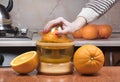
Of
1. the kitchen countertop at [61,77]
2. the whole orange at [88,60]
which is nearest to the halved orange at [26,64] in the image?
the kitchen countertop at [61,77]

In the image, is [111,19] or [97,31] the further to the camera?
[111,19]

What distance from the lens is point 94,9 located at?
1276mm

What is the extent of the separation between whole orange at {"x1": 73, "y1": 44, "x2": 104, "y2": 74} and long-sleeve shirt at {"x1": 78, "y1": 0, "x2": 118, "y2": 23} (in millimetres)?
252

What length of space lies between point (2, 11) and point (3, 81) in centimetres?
121

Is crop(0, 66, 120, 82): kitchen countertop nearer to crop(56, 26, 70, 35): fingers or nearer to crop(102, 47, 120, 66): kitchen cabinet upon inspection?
crop(56, 26, 70, 35): fingers

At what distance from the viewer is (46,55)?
1.03 m

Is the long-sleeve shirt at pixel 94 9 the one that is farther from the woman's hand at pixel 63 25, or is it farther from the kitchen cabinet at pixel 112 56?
the kitchen cabinet at pixel 112 56

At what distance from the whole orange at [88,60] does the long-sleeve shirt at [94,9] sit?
25 centimetres

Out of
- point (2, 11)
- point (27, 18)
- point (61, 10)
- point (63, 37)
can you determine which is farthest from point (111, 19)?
point (63, 37)

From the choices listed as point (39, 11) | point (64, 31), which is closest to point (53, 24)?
point (64, 31)

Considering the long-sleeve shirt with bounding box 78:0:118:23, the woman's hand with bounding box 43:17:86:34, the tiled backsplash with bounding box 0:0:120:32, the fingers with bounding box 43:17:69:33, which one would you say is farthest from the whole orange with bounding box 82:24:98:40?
the fingers with bounding box 43:17:69:33

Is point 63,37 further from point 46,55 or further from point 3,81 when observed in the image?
point 3,81

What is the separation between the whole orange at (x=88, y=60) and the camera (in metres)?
0.99

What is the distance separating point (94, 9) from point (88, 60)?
1.16ft
